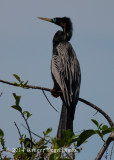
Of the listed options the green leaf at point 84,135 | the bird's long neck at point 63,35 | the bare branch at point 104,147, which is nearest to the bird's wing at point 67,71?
the bird's long neck at point 63,35

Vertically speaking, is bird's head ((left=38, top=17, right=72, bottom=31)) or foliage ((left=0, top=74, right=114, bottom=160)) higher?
bird's head ((left=38, top=17, right=72, bottom=31))

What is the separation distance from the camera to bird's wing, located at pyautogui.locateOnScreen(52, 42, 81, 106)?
551 centimetres

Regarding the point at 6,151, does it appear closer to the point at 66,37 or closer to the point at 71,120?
the point at 71,120

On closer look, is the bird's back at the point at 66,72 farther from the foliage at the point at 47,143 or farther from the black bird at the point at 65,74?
the foliage at the point at 47,143

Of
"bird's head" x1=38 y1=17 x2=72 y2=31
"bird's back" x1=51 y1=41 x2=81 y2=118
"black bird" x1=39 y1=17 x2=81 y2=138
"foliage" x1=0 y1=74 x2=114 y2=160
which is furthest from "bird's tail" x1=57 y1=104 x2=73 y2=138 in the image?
"bird's head" x1=38 y1=17 x2=72 y2=31

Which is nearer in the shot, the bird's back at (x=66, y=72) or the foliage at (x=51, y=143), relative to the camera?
the foliage at (x=51, y=143)

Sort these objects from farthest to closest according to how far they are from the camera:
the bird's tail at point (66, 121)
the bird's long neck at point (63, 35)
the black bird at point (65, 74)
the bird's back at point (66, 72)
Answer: the bird's long neck at point (63, 35)
the bird's back at point (66, 72)
the black bird at point (65, 74)
the bird's tail at point (66, 121)

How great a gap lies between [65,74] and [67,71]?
0.49 ft

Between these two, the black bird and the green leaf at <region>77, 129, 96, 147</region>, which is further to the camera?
the black bird

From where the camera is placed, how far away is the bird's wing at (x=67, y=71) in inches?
217

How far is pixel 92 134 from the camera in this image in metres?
2.77

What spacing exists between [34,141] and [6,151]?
0.32 meters

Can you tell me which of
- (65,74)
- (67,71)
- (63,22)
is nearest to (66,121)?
(65,74)

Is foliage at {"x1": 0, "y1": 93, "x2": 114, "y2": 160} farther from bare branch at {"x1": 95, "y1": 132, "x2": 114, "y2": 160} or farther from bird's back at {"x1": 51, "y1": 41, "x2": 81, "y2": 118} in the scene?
bird's back at {"x1": 51, "y1": 41, "x2": 81, "y2": 118}
